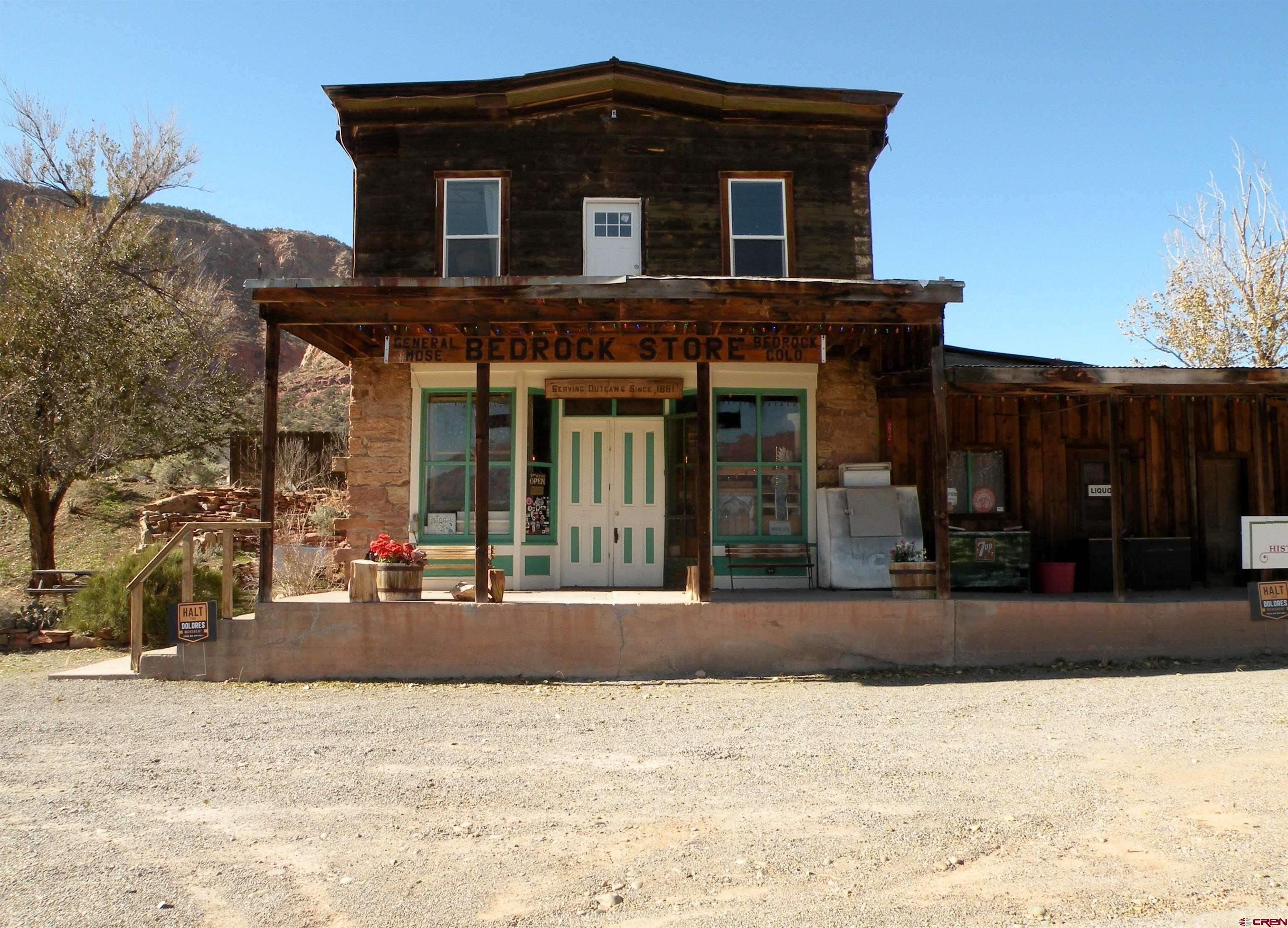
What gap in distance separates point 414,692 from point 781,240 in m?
7.27

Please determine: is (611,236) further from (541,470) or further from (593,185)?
(541,470)

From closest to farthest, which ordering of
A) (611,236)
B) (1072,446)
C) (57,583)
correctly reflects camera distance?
(611,236), (1072,446), (57,583)

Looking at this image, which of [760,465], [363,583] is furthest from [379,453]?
[760,465]

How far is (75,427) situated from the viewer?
A: 1456 cm

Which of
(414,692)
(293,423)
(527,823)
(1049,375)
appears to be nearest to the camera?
(527,823)

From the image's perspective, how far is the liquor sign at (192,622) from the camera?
9000mm

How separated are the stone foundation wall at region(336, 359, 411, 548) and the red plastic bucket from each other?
7.91 meters

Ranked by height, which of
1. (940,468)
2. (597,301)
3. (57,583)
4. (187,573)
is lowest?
(57,583)

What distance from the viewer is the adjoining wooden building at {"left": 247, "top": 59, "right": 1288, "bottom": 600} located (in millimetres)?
11680

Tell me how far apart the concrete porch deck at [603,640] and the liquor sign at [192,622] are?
0.11 meters

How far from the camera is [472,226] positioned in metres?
12.2

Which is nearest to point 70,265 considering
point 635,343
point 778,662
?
point 635,343

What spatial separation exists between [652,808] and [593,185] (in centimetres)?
890

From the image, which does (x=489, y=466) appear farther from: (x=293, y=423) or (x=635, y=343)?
(x=293, y=423)
